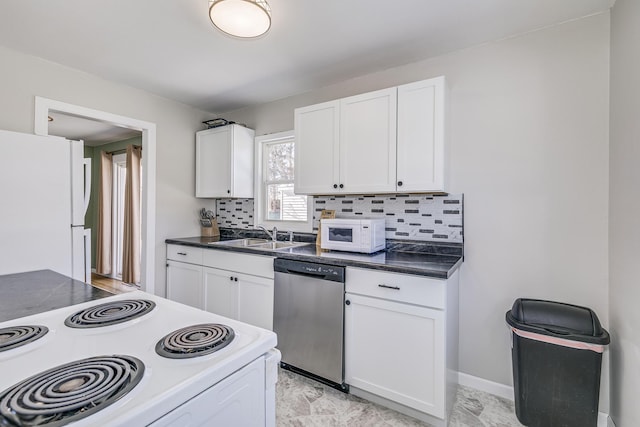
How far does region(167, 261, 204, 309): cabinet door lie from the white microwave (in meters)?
1.32

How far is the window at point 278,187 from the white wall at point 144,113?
818 millimetres

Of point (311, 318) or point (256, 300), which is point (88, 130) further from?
point (311, 318)

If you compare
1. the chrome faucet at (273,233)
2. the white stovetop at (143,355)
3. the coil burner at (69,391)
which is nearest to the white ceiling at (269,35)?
the chrome faucet at (273,233)

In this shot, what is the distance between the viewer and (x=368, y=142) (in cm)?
230

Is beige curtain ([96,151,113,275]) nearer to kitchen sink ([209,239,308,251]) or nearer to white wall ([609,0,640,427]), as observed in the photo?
kitchen sink ([209,239,308,251])

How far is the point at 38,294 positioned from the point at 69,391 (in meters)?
0.96

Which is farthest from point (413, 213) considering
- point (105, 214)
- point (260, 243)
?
point (105, 214)

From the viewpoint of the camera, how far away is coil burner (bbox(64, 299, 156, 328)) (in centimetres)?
94

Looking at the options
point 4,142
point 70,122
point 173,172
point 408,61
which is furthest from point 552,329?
point 70,122

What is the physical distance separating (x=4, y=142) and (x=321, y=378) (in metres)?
2.42

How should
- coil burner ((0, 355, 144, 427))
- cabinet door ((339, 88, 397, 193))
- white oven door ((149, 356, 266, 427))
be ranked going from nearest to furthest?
coil burner ((0, 355, 144, 427))
white oven door ((149, 356, 266, 427))
cabinet door ((339, 88, 397, 193))

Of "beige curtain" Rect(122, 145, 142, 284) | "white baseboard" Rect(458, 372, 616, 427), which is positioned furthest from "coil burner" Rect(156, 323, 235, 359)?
"beige curtain" Rect(122, 145, 142, 284)

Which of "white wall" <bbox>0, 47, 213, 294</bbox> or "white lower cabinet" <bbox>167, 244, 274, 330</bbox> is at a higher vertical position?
"white wall" <bbox>0, 47, 213, 294</bbox>

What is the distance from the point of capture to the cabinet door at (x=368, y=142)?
2.21 m
